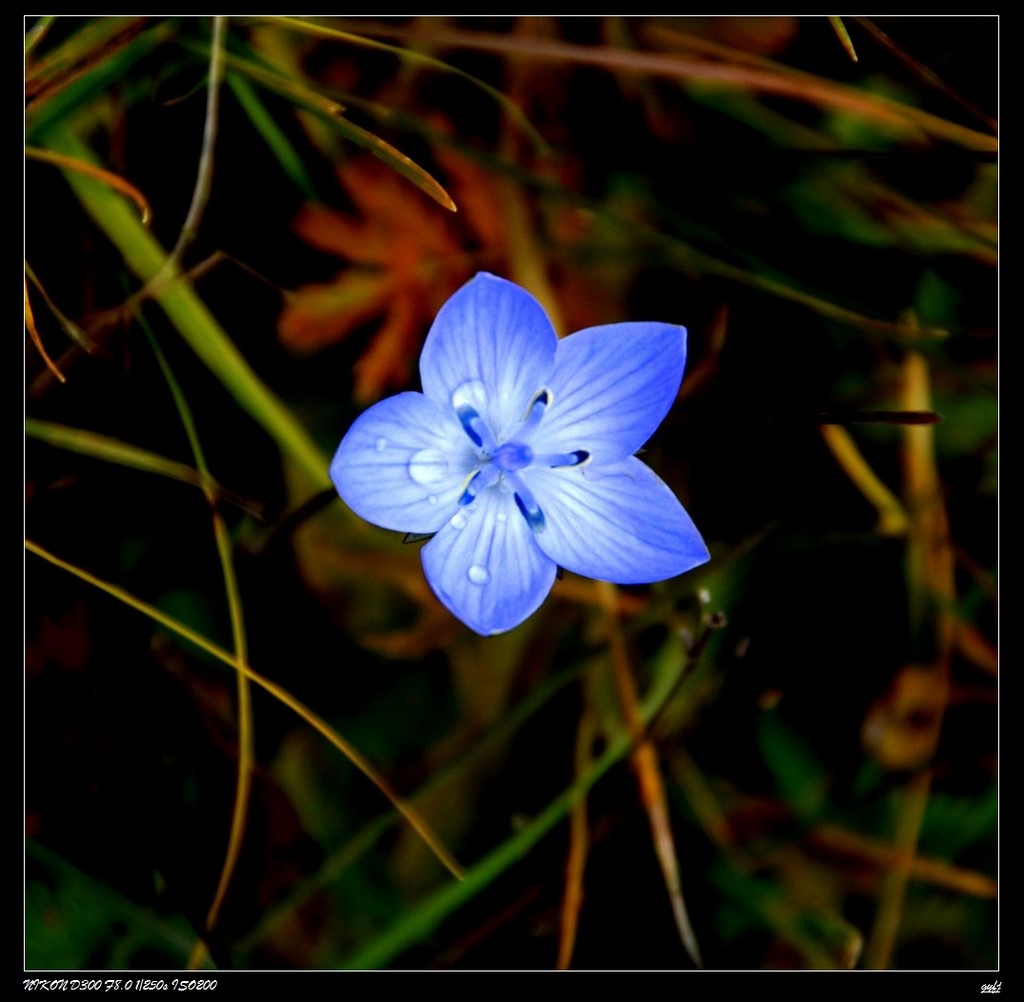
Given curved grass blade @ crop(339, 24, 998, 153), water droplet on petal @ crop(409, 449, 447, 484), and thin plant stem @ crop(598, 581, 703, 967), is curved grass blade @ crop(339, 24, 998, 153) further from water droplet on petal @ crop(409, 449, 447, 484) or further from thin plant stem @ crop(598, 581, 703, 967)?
thin plant stem @ crop(598, 581, 703, 967)

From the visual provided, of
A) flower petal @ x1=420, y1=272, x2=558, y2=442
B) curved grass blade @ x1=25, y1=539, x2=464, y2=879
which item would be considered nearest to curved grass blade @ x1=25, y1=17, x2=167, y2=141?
curved grass blade @ x1=25, y1=539, x2=464, y2=879

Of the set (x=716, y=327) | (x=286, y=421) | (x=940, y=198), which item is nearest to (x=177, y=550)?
(x=286, y=421)

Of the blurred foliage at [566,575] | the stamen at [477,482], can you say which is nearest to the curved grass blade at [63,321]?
the blurred foliage at [566,575]

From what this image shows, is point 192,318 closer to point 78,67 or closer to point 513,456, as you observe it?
point 78,67

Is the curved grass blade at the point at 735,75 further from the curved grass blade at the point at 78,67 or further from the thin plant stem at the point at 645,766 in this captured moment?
the thin plant stem at the point at 645,766

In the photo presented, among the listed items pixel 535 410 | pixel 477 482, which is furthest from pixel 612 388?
pixel 477 482

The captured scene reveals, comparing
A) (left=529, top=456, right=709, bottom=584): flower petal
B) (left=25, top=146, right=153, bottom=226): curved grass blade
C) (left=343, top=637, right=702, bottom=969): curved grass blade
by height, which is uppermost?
(left=25, top=146, right=153, bottom=226): curved grass blade

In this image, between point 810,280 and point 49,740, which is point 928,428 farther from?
point 49,740
